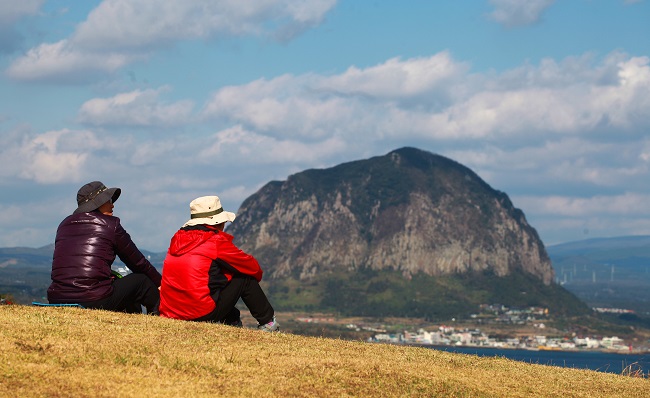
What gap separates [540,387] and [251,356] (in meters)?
6.45

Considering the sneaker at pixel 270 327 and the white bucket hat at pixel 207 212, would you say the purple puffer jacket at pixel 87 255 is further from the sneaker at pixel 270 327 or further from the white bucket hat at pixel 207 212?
the sneaker at pixel 270 327

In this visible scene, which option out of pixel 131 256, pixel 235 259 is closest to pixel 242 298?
pixel 235 259

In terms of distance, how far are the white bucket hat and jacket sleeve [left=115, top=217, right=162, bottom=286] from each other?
143 centimetres

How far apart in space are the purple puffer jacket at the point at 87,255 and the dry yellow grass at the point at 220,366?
1.75ft

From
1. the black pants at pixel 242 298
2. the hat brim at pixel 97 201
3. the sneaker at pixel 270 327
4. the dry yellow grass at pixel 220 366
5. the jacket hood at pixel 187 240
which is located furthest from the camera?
the sneaker at pixel 270 327

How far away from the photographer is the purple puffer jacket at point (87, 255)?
21500 millimetres

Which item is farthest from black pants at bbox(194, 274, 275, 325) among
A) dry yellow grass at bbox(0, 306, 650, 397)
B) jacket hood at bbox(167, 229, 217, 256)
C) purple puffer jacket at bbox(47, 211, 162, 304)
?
purple puffer jacket at bbox(47, 211, 162, 304)

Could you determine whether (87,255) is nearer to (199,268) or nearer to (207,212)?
(199,268)

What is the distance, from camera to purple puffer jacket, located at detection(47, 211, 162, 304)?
70.5 ft

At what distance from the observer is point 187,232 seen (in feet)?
72.8

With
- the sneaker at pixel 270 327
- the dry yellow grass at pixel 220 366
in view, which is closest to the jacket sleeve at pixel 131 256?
the dry yellow grass at pixel 220 366

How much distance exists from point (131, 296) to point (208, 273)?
266 centimetres

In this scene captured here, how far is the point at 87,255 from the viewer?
2144 centimetres

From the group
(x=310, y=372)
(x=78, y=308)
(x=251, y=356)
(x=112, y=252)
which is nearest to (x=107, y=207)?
(x=112, y=252)
